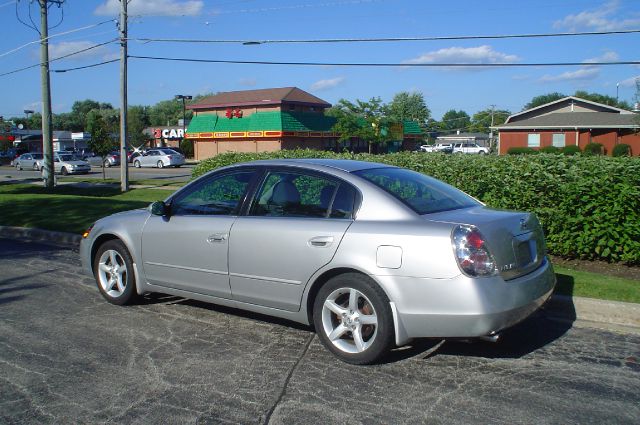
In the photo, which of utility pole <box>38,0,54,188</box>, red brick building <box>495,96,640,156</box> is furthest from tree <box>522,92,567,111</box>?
utility pole <box>38,0,54,188</box>

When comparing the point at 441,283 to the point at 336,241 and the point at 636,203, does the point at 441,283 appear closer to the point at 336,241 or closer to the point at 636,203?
the point at 336,241

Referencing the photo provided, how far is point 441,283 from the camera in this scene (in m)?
4.25

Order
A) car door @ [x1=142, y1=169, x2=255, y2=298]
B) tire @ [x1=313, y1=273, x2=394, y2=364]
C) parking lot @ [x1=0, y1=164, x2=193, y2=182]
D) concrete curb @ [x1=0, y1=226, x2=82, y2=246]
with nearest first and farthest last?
tire @ [x1=313, y1=273, x2=394, y2=364], car door @ [x1=142, y1=169, x2=255, y2=298], concrete curb @ [x1=0, y1=226, x2=82, y2=246], parking lot @ [x1=0, y1=164, x2=193, y2=182]

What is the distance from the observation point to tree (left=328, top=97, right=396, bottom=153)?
136 feet

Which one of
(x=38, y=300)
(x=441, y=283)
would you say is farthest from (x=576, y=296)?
(x=38, y=300)

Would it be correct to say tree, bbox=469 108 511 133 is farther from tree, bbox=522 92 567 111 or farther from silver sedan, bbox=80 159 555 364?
silver sedan, bbox=80 159 555 364

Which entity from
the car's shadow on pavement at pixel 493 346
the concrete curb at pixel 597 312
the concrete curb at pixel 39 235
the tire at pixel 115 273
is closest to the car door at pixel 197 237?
the tire at pixel 115 273

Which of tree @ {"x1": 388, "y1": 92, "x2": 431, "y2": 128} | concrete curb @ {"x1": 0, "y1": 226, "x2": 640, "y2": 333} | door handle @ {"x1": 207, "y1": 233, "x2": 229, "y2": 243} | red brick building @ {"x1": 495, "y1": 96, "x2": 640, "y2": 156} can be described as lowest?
concrete curb @ {"x1": 0, "y1": 226, "x2": 640, "y2": 333}

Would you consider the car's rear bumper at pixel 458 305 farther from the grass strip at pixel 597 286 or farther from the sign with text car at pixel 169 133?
the sign with text car at pixel 169 133

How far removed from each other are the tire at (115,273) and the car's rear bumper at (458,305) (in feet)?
10.1

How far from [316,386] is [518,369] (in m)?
1.60

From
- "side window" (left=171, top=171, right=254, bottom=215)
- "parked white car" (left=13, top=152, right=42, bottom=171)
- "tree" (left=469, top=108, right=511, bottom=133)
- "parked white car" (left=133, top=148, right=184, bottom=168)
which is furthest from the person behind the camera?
"tree" (left=469, top=108, right=511, bottom=133)

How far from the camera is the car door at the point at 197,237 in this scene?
542 centimetres

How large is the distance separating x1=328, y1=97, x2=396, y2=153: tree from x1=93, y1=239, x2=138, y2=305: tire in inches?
1406
